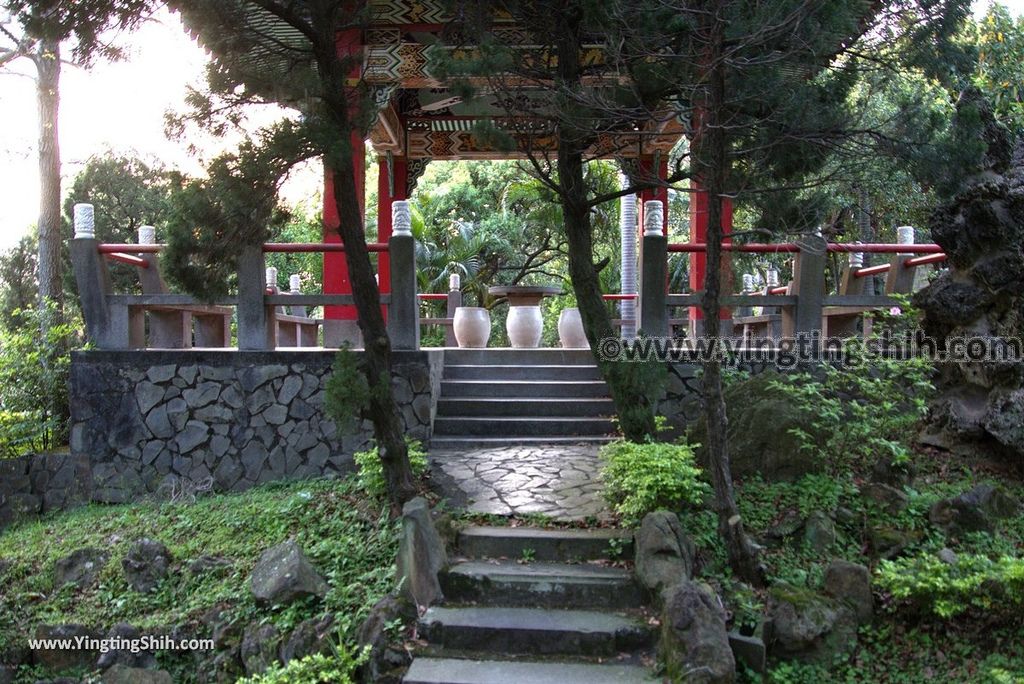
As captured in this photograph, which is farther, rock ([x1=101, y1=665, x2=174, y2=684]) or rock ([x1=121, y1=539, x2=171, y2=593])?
rock ([x1=121, y1=539, x2=171, y2=593])

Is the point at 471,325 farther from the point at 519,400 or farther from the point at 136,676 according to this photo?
the point at 136,676

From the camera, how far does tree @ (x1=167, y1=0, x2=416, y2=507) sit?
5.27 m

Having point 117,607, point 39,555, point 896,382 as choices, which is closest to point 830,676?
point 896,382

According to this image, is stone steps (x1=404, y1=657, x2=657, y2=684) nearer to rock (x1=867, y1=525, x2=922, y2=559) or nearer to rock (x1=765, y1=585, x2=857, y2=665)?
rock (x1=765, y1=585, x2=857, y2=665)

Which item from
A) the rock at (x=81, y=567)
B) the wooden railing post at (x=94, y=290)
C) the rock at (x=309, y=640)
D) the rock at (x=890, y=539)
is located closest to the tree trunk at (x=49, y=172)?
the wooden railing post at (x=94, y=290)

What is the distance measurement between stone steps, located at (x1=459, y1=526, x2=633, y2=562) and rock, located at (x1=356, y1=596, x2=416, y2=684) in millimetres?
788

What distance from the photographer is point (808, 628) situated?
4438 millimetres

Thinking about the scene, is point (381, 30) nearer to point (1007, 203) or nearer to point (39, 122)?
point (1007, 203)

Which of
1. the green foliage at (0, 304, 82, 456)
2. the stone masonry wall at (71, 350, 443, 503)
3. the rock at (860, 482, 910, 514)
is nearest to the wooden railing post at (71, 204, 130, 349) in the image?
the stone masonry wall at (71, 350, 443, 503)

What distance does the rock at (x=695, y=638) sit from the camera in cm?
384

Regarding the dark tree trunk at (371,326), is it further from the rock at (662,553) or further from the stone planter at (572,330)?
the stone planter at (572,330)

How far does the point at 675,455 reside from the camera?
5.52 meters

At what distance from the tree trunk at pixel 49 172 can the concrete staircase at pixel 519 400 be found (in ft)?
22.5

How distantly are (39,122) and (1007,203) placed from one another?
13661mm
